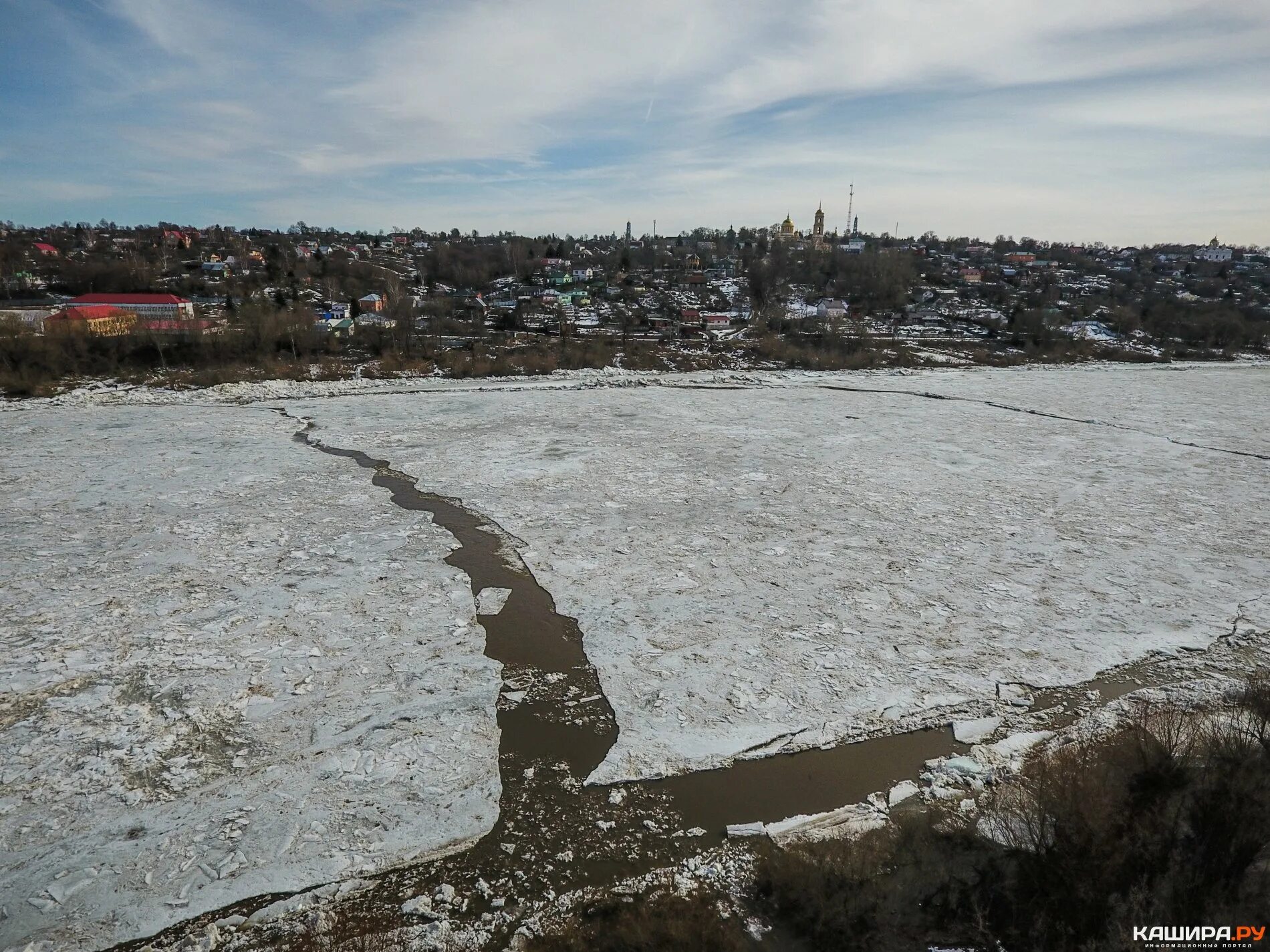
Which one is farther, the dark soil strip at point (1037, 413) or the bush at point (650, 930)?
the dark soil strip at point (1037, 413)

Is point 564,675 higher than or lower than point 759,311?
lower

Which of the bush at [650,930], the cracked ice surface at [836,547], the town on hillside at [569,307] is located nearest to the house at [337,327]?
the town on hillside at [569,307]

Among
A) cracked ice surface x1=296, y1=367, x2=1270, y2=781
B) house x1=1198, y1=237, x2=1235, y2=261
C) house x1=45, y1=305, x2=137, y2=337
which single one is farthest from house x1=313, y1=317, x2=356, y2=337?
house x1=1198, y1=237, x2=1235, y2=261

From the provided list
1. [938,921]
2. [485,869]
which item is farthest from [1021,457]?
[485,869]

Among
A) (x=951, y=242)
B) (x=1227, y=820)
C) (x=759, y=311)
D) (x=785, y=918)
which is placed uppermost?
(x=951, y=242)

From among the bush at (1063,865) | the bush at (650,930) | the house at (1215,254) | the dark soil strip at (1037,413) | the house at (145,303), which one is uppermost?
the house at (1215,254)

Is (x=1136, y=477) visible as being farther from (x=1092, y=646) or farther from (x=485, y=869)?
(x=485, y=869)

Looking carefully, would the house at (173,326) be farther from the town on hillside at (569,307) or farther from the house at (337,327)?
the house at (337,327)
